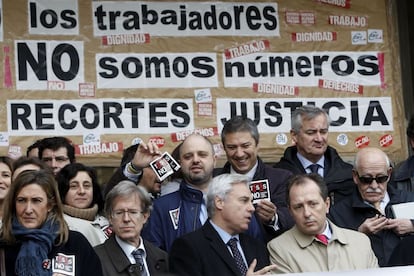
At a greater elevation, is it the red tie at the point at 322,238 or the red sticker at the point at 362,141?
the red sticker at the point at 362,141

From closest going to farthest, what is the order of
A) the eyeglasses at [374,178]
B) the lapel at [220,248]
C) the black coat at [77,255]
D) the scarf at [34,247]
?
the scarf at [34,247] < the black coat at [77,255] < the lapel at [220,248] < the eyeglasses at [374,178]

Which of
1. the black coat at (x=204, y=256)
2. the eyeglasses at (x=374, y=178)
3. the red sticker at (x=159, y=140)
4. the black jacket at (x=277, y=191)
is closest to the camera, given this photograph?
the black coat at (x=204, y=256)

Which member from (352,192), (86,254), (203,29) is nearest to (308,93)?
(203,29)

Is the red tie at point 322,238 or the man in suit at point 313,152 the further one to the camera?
the man in suit at point 313,152

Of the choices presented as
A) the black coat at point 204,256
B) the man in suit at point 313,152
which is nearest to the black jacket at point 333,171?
the man in suit at point 313,152

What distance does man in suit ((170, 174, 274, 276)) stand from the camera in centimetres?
869

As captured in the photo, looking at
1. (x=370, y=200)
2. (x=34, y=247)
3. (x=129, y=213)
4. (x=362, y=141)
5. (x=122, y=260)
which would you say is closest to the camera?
(x=34, y=247)

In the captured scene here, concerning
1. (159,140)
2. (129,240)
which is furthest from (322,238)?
(159,140)

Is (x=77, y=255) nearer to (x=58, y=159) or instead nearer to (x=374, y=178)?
(x=58, y=159)

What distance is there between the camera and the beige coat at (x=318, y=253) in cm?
898

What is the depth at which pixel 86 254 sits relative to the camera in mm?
8398

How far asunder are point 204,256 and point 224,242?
0.23 m

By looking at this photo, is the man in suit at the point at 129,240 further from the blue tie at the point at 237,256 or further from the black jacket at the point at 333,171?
the black jacket at the point at 333,171

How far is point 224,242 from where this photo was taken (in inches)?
350
